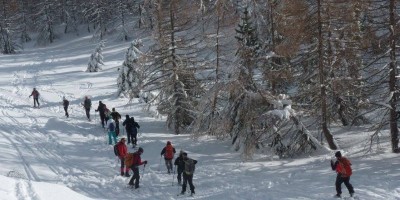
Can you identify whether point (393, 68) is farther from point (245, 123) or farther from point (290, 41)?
point (245, 123)

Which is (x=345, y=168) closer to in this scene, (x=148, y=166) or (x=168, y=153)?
(x=168, y=153)

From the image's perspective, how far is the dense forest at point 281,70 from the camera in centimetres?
1892

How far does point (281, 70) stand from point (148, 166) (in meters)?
6.90

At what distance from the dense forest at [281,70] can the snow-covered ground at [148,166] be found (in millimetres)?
974

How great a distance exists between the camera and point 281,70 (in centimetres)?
1991

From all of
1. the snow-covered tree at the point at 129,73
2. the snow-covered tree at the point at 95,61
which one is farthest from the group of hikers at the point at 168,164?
the snow-covered tree at the point at 95,61

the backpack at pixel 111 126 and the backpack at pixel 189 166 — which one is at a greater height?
the backpack at pixel 111 126

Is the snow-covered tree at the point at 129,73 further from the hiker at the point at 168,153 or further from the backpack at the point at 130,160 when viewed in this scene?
the backpack at the point at 130,160

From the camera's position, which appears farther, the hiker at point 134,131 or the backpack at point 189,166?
the hiker at point 134,131

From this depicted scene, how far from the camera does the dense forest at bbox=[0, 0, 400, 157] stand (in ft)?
62.1

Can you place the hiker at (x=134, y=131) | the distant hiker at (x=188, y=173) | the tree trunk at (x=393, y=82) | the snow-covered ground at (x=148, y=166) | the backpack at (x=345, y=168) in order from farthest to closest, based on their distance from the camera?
the hiker at (x=134, y=131), the tree trunk at (x=393, y=82), the distant hiker at (x=188, y=173), the snow-covered ground at (x=148, y=166), the backpack at (x=345, y=168)

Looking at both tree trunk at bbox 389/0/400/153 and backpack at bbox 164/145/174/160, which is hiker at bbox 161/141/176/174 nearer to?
backpack at bbox 164/145/174/160

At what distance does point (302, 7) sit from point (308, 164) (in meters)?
6.32

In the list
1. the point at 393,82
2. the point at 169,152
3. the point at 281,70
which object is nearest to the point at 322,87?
the point at 281,70
